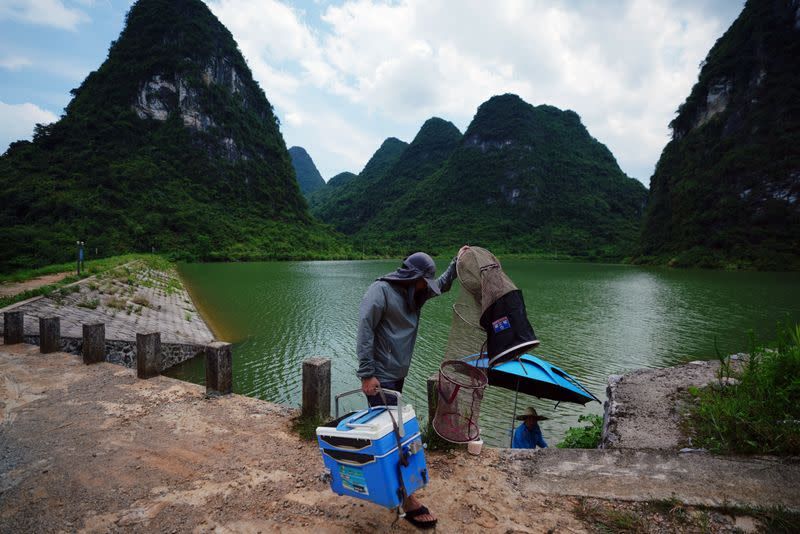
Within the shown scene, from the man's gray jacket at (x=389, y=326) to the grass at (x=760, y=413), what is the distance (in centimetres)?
277

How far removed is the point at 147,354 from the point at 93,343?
4.89 ft

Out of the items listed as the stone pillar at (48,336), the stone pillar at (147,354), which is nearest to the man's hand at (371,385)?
the stone pillar at (147,354)

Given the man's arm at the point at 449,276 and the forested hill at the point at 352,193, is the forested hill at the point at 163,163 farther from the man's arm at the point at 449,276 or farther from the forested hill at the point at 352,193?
the forested hill at the point at 352,193

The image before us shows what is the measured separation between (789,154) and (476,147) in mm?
85243

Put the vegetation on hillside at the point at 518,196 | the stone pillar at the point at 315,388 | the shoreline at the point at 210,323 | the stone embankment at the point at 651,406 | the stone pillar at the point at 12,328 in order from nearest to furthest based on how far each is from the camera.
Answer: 1. the stone embankment at the point at 651,406
2. the stone pillar at the point at 315,388
3. the stone pillar at the point at 12,328
4. the shoreline at the point at 210,323
5. the vegetation on hillside at the point at 518,196

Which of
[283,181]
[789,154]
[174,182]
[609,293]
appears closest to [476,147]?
[283,181]

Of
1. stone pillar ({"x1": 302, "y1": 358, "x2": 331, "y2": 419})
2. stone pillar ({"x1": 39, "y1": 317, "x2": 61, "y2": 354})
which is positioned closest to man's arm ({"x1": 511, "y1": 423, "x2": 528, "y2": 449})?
stone pillar ({"x1": 302, "y1": 358, "x2": 331, "y2": 419})

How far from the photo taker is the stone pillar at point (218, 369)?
478 cm

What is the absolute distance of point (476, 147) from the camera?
420 feet

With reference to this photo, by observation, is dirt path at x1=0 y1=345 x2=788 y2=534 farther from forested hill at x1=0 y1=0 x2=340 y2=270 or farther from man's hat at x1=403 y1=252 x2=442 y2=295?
forested hill at x1=0 y1=0 x2=340 y2=270

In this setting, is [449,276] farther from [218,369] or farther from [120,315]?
[120,315]

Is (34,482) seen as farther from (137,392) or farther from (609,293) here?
(609,293)

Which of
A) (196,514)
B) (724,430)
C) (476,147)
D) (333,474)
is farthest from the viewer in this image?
(476,147)

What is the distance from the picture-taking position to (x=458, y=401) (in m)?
3.05
